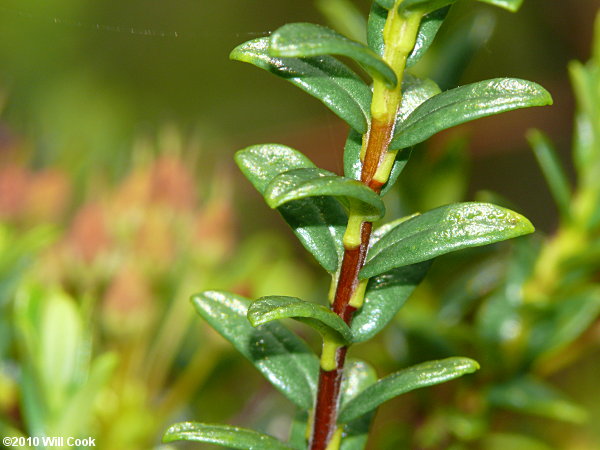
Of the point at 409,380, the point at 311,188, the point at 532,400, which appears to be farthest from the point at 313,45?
the point at 532,400

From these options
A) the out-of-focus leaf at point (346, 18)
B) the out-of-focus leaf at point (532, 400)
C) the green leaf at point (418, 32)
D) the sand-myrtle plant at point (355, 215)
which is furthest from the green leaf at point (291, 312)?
the out-of-focus leaf at point (346, 18)

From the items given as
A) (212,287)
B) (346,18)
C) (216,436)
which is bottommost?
(212,287)

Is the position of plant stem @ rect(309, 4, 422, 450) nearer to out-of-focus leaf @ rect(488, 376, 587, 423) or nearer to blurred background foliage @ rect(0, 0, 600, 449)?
blurred background foliage @ rect(0, 0, 600, 449)

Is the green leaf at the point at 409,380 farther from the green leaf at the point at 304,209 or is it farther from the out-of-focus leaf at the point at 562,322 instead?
the out-of-focus leaf at the point at 562,322

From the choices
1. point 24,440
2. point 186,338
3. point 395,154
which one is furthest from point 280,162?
point 186,338

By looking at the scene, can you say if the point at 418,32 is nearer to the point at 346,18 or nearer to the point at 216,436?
the point at 216,436

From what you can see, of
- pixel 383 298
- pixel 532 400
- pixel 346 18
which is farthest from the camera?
pixel 346 18

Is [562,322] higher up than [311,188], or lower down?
lower down
